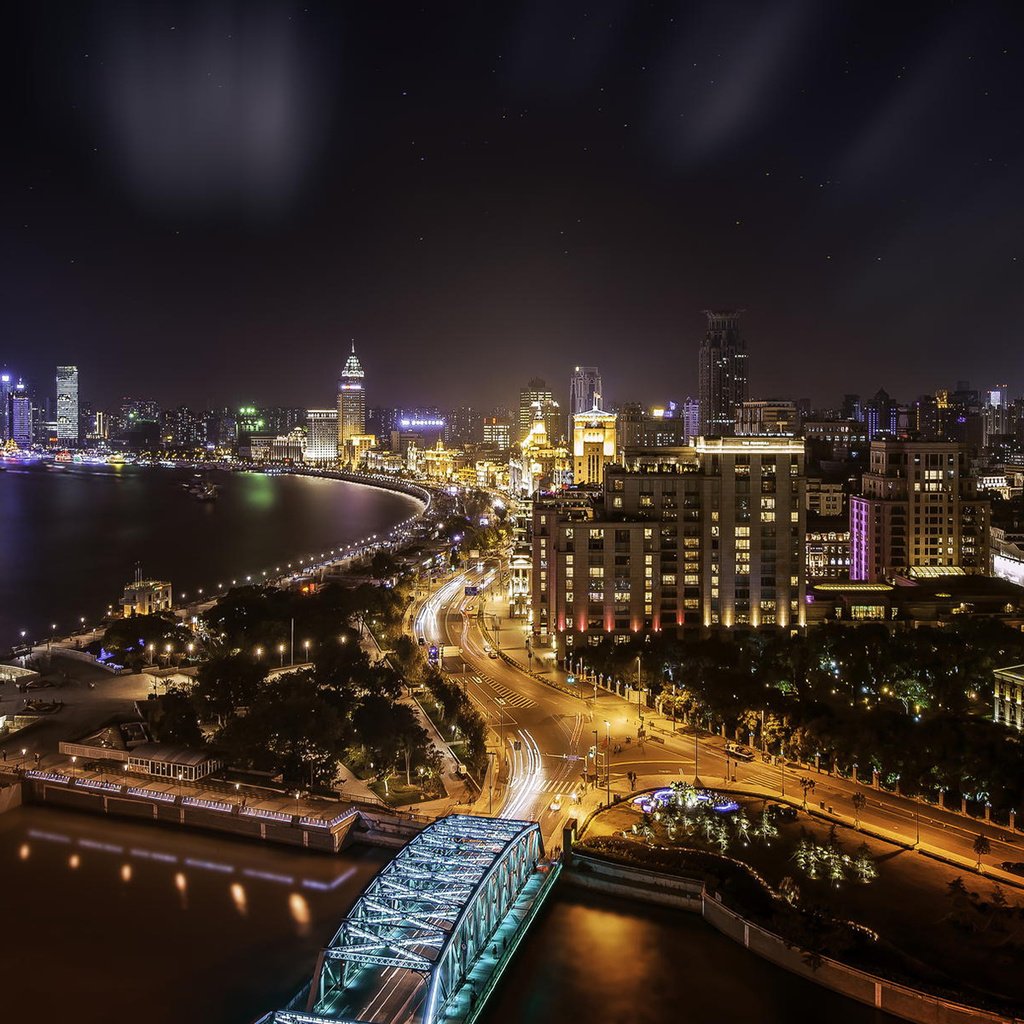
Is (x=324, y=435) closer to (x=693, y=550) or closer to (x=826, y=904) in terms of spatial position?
(x=693, y=550)

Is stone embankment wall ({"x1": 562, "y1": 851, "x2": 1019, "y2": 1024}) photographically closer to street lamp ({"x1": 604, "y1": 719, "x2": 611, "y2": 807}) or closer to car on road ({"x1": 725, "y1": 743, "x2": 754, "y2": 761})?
street lamp ({"x1": 604, "y1": 719, "x2": 611, "y2": 807})

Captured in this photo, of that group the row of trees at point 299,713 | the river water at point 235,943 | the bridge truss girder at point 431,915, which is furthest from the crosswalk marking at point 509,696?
the bridge truss girder at point 431,915

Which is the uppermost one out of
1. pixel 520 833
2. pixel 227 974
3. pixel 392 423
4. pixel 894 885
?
pixel 392 423

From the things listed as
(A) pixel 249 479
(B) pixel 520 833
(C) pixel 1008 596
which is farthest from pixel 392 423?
(B) pixel 520 833

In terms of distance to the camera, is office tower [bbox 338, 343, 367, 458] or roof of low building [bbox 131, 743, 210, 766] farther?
office tower [bbox 338, 343, 367, 458]

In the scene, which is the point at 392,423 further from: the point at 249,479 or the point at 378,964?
the point at 378,964

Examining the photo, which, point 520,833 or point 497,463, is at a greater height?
point 497,463

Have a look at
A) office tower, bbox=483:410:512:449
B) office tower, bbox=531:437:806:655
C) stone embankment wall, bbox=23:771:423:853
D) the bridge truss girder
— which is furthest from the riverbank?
office tower, bbox=483:410:512:449
